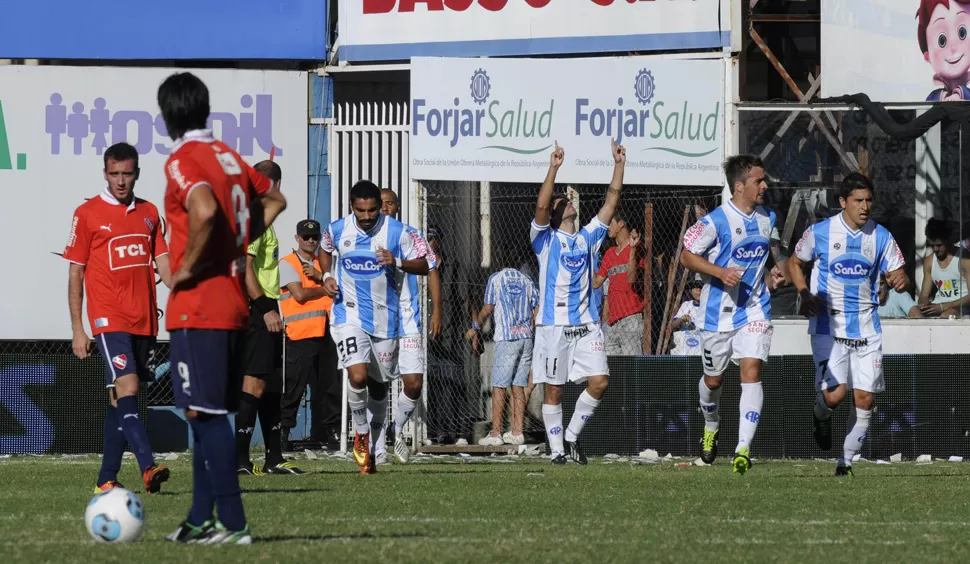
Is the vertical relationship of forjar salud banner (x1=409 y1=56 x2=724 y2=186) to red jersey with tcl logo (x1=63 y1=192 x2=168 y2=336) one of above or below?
above

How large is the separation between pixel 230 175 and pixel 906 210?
39.7 ft

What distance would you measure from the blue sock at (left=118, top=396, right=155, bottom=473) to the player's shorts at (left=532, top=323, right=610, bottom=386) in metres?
Result: 4.97

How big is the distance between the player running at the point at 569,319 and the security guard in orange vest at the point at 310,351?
206 cm

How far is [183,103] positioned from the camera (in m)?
6.84

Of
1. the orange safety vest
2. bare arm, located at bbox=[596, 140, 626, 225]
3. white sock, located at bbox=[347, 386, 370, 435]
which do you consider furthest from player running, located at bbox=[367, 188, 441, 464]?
the orange safety vest

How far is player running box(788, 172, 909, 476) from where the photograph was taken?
41.1ft

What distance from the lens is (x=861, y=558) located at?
271 inches

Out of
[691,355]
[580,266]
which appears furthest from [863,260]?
[691,355]

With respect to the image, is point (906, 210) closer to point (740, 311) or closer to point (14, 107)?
point (740, 311)

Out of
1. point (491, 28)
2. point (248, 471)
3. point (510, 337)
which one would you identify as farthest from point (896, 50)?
point (248, 471)

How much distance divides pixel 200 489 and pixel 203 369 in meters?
0.52

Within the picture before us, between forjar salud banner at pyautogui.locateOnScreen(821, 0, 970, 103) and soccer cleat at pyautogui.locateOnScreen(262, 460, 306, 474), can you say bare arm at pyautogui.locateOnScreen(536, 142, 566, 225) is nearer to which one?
soccer cleat at pyautogui.locateOnScreen(262, 460, 306, 474)

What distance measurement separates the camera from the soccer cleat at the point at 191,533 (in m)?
6.80

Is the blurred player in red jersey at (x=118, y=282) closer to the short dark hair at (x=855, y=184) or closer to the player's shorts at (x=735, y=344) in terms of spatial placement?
the player's shorts at (x=735, y=344)
